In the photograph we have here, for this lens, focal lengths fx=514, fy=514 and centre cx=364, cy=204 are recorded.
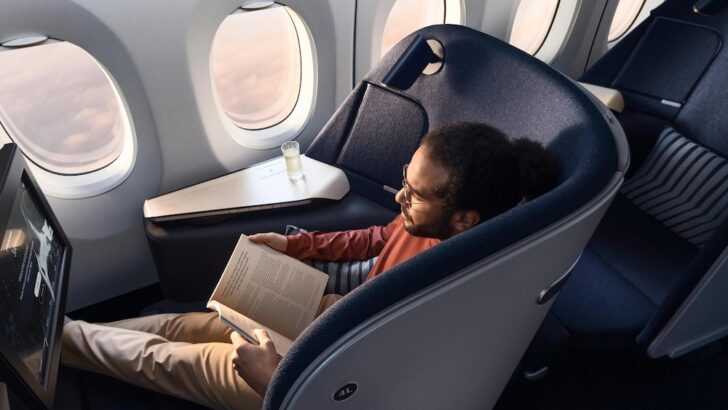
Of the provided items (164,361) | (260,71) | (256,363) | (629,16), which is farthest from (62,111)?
(629,16)

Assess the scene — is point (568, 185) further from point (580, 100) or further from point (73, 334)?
point (73, 334)

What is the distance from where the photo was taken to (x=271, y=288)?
1.46 m

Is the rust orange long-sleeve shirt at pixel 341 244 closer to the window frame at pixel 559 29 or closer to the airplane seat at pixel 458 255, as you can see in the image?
the airplane seat at pixel 458 255

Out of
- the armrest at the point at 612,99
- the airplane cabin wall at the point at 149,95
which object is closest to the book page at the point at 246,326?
the airplane cabin wall at the point at 149,95

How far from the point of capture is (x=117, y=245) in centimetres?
202

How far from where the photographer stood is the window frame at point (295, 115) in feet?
6.58

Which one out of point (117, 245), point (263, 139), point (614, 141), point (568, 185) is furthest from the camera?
point (263, 139)

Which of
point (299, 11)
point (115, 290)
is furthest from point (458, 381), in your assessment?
point (115, 290)

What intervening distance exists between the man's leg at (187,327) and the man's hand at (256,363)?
0.35 meters

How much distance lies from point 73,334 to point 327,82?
1296 mm

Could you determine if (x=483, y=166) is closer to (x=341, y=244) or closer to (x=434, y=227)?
(x=434, y=227)

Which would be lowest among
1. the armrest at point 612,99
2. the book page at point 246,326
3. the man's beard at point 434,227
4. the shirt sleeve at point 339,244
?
the book page at point 246,326

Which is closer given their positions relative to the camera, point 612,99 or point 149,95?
point 149,95

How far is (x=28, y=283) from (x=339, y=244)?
32.8 inches
